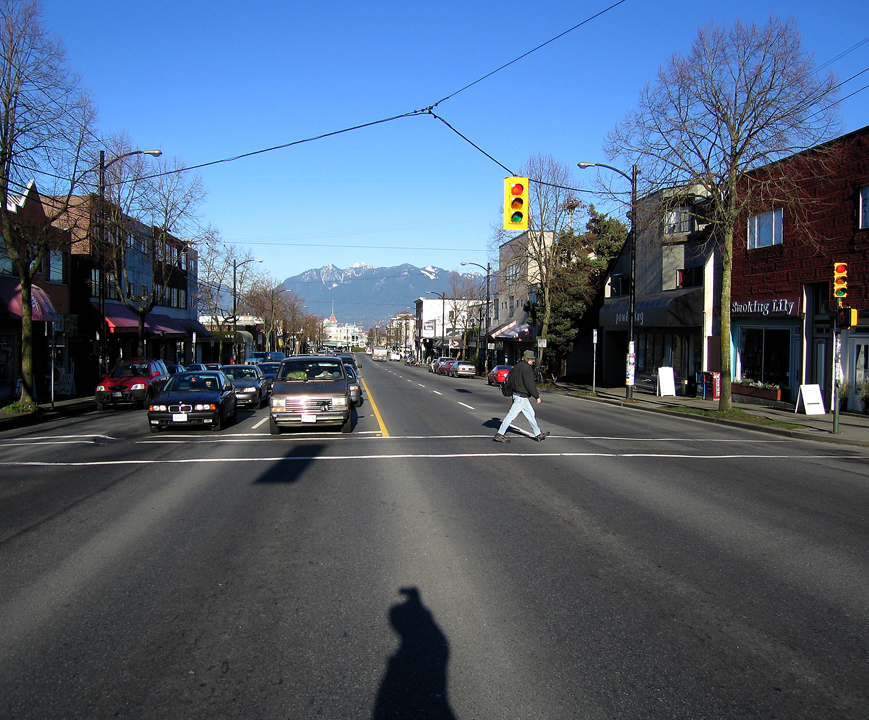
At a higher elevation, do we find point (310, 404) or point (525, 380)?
point (525, 380)

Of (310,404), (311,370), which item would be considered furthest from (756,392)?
(310,404)

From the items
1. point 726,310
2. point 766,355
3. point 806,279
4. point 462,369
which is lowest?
point 462,369

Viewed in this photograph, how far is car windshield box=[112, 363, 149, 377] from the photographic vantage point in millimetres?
24312

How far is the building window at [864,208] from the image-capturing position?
19984 mm

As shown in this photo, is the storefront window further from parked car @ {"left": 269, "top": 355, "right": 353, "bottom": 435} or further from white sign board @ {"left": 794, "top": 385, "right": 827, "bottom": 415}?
parked car @ {"left": 269, "top": 355, "right": 353, "bottom": 435}

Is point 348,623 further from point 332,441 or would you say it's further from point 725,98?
point 725,98

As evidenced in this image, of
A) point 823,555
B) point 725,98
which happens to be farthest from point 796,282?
point 823,555

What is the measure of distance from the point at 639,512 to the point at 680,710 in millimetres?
4539

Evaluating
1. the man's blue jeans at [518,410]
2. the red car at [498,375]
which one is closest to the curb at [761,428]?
the man's blue jeans at [518,410]

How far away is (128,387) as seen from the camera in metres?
23.3

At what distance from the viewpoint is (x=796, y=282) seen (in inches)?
895

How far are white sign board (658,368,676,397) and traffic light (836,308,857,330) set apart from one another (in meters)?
12.7

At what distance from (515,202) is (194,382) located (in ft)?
31.6

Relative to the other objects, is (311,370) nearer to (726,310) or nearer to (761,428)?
(761,428)
